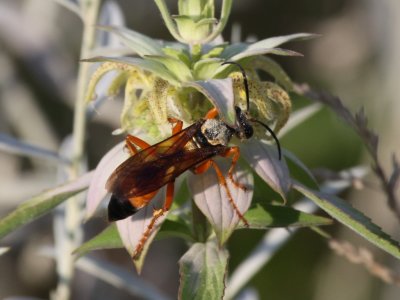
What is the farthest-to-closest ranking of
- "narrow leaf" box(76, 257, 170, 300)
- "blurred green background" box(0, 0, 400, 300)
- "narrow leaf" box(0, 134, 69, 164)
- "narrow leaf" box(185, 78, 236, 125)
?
"blurred green background" box(0, 0, 400, 300)
"narrow leaf" box(76, 257, 170, 300)
"narrow leaf" box(0, 134, 69, 164)
"narrow leaf" box(185, 78, 236, 125)

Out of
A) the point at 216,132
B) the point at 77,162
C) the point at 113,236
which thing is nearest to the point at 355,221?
the point at 216,132

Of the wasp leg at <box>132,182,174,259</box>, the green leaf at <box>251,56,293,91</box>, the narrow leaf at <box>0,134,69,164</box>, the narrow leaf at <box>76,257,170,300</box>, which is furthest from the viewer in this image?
the narrow leaf at <box>76,257,170,300</box>

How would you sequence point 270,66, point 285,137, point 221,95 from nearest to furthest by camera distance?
point 221,95
point 270,66
point 285,137

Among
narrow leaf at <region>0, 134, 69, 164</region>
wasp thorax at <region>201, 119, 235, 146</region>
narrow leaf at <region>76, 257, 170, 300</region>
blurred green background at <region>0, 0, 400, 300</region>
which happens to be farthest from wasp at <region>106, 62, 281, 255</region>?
blurred green background at <region>0, 0, 400, 300</region>

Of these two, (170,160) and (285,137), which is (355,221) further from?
(285,137)

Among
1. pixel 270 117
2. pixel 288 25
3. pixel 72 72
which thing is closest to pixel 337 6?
pixel 288 25

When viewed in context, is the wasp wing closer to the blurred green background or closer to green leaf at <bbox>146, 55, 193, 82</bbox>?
green leaf at <bbox>146, 55, 193, 82</bbox>
